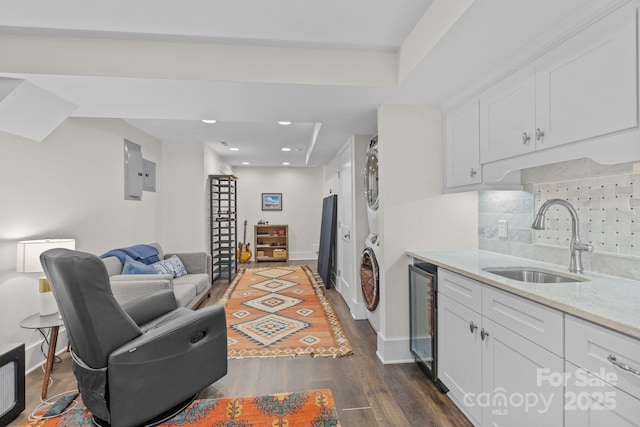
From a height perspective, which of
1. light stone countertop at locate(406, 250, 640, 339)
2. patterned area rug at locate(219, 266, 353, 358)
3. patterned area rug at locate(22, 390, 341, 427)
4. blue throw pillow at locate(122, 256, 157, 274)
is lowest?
patterned area rug at locate(22, 390, 341, 427)

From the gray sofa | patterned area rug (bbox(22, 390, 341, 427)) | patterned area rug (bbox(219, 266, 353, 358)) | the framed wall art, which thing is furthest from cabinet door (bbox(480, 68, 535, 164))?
the framed wall art

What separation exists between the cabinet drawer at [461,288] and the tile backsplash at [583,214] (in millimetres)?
601

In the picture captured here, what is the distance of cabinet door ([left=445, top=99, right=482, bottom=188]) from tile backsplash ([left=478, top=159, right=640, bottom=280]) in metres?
0.33

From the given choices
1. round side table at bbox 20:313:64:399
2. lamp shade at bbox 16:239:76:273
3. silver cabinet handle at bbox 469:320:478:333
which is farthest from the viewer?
lamp shade at bbox 16:239:76:273

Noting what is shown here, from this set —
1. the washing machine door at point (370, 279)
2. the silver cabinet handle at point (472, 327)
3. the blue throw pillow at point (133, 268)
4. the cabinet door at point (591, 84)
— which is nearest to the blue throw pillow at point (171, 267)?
the blue throw pillow at point (133, 268)

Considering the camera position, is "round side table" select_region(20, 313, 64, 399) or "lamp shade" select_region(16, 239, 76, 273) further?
"lamp shade" select_region(16, 239, 76, 273)

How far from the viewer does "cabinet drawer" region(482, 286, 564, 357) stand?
1216 mm

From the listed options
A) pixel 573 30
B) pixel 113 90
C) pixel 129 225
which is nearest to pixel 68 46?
pixel 113 90

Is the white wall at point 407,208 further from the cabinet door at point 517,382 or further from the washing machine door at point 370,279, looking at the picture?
the cabinet door at point 517,382

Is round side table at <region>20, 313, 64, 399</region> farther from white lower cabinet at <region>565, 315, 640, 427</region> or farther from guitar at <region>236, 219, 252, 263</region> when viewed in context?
guitar at <region>236, 219, 252, 263</region>

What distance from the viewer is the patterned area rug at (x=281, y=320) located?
2883 mm

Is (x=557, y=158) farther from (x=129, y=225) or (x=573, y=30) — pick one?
(x=129, y=225)

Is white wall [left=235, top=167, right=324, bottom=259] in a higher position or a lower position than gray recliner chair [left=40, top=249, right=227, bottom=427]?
higher

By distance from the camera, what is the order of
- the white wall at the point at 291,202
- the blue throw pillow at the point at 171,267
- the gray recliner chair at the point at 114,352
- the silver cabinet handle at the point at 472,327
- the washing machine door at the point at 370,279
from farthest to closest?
the white wall at the point at 291,202
the blue throw pillow at the point at 171,267
the washing machine door at the point at 370,279
the silver cabinet handle at the point at 472,327
the gray recliner chair at the point at 114,352
